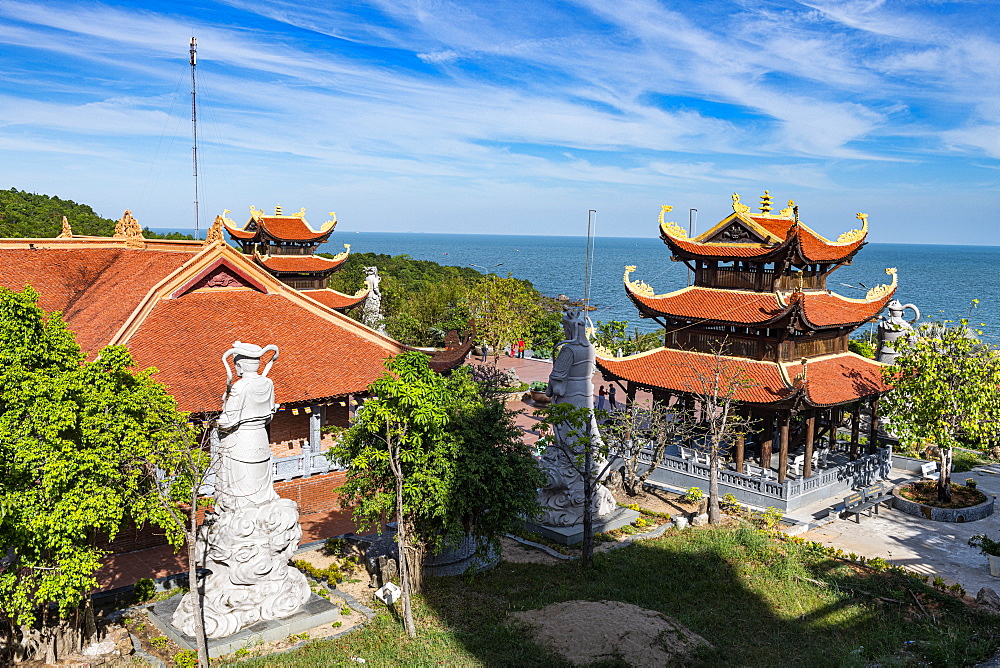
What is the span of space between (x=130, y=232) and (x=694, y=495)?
20609 mm

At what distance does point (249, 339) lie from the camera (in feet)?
71.0

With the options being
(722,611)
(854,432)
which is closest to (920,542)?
(854,432)

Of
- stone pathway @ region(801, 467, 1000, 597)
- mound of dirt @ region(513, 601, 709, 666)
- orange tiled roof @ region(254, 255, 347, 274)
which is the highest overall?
orange tiled roof @ region(254, 255, 347, 274)

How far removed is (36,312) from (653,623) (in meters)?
11.3

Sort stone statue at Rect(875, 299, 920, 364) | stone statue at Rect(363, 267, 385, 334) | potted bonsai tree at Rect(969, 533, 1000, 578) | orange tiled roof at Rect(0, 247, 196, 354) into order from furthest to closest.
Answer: stone statue at Rect(363, 267, 385, 334) < stone statue at Rect(875, 299, 920, 364) < orange tiled roof at Rect(0, 247, 196, 354) < potted bonsai tree at Rect(969, 533, 1000, 578)

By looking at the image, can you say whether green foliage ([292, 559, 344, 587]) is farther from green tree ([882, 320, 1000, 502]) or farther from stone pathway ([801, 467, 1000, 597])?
green tree ([882, 320, 1000, 502])

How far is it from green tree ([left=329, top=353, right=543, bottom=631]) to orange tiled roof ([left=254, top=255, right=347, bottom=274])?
3142 cm

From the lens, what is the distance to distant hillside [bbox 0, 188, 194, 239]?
187 ft

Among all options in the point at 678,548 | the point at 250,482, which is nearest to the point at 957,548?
the point at 678,548

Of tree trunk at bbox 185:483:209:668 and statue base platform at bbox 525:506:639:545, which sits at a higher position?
tree trunk at bbox 185:483:209:668

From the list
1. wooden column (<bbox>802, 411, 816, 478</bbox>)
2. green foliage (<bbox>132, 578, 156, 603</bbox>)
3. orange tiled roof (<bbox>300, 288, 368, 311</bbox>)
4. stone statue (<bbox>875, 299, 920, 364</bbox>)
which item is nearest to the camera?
green foliage (<bbox>132, 578, 156, 603</bbox>)

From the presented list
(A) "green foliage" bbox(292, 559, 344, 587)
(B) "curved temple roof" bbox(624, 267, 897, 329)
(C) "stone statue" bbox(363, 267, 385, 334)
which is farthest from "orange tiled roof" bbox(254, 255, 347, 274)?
(A) "green foliage" bbox(292, 559, 344, 587)

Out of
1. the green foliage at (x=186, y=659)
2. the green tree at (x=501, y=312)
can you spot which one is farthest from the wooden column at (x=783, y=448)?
the green tree at (x=501, y=312)

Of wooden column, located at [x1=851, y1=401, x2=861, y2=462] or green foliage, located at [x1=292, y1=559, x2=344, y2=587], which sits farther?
wooden column, located at [x1=851, y1=401, x2=861, y2=462]
